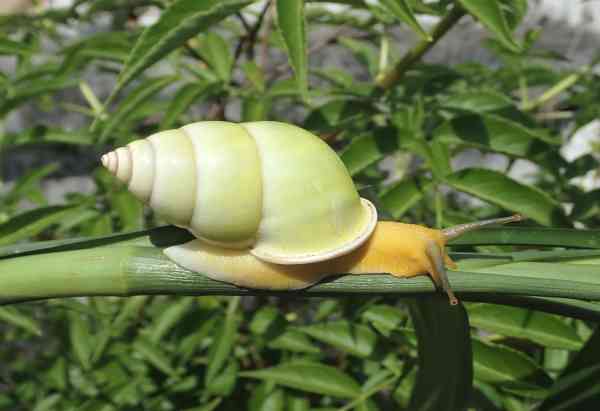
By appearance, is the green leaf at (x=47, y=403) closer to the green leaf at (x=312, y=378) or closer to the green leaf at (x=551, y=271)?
the green leaf at (x=312, y=378)

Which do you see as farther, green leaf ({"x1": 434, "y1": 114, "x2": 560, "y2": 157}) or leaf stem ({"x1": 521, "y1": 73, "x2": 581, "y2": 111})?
leaf stem ({"x1": 521, "y1": 73, "x2": 581, "y2": 111})

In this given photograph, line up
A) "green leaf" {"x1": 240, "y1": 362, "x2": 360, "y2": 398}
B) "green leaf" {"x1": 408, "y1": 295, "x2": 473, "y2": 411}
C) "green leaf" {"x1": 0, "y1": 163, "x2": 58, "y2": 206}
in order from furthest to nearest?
1. "green leaf" {"x1": 0, "y1": 163, "x2": 58, "y2": 206}
2. "green leaf" {"x1": 240, "y1": 362, "x2": 360, "y2": 398}
3. "green leaf" {"x1": 408, "y1": 295, "x2": 473, "y2": 411}

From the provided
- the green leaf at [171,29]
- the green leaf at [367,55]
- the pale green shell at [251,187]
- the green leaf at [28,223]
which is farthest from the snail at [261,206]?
the green leaf at [367,55]

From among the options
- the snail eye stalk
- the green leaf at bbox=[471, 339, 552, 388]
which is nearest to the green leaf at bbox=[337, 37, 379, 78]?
the green leaf at bbox=[471, 339, 552, 388]

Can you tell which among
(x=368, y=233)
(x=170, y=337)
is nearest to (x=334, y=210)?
(x=368, y=233)

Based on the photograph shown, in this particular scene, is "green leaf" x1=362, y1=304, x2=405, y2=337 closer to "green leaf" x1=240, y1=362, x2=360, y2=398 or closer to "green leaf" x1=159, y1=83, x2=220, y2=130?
"green leaf" x1=240, y1=362, x2=360, y2=398

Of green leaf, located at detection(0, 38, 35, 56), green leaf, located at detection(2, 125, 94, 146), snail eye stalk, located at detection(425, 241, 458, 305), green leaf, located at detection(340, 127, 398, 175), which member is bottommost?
green leaf, located at detection(2, 125, 94, 146)

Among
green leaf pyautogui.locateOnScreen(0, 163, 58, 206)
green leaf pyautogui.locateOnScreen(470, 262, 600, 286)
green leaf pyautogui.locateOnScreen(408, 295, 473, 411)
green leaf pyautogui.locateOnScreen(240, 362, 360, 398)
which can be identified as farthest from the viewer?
green leaf pyautogui.locateOnScreen(0, 163, 58, 206)
